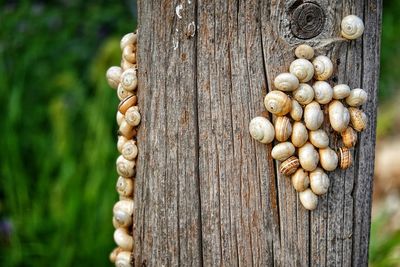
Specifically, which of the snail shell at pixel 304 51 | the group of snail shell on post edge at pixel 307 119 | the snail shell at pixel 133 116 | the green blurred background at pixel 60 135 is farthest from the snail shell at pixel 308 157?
the green blurred background at pixel 60 135

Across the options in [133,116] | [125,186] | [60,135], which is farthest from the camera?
[60,135]

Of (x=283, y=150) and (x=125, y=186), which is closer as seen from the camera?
(x=283, y=150)

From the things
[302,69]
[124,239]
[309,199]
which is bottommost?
[124,239]

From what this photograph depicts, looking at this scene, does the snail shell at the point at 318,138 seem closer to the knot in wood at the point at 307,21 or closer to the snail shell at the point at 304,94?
the snail shell at the point at 304,94

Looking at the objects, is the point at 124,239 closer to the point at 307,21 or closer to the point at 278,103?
the point at 278,103

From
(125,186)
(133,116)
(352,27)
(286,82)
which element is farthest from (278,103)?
(125,186)

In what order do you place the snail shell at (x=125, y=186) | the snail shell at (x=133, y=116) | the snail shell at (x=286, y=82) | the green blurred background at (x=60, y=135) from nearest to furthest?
the snail shell at (x=286, y=82) → the snail shell at (x=133, y=116) → the snail shell at (x=125, y=186) → the green blurred background at (x=60, y=135)

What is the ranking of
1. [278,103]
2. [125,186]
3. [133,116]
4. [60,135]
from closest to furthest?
1. [278,103]
2. [133,116]
3. [125,186]
4. [60,135]
